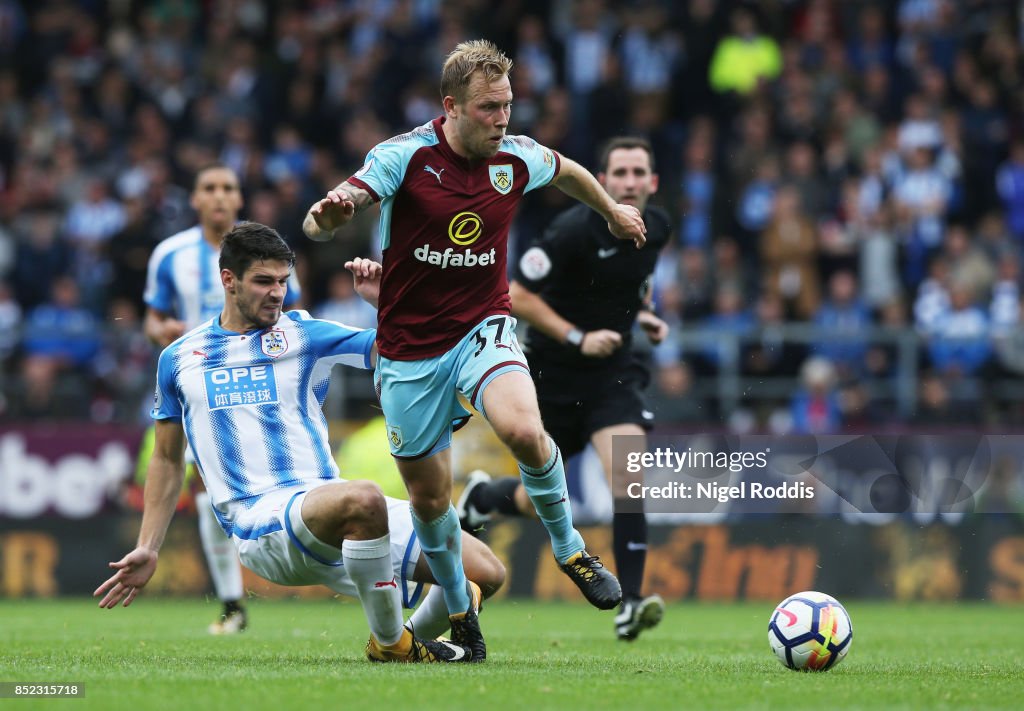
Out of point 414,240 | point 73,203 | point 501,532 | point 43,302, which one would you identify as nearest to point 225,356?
point 414,240

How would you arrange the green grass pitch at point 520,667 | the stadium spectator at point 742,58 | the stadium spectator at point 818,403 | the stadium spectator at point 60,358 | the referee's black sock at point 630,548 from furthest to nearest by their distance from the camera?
the stadium spectator at point 742,58
the stadium spectator at point 60,358
the stadium spectator at point 818,403
the referee's black sock at point 630,548
the green grass pitch at point 520,667

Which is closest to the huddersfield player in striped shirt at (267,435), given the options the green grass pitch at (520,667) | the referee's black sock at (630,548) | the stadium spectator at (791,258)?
the green grass pitch at (520,667)

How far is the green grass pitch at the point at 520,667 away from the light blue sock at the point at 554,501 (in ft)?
1.83

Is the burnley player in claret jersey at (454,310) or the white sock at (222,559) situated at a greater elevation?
the burnley player in claret jersey at (454,310)

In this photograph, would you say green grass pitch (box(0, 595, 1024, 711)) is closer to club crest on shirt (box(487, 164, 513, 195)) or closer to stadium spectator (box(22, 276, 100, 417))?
club crest on shirt (box(487, 164, 513, 195))

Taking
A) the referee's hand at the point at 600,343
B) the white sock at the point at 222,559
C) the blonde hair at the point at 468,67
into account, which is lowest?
the white sock at the point at 222,559

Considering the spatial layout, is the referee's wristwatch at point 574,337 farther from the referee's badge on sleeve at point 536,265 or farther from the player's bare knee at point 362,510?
the player's bare knee at point 362,510

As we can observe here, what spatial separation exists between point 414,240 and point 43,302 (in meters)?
11.0

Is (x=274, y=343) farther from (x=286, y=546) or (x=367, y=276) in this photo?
(x=286, y=546)

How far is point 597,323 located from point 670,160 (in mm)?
8131

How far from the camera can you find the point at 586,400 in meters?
9.62

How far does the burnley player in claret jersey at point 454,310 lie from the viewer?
7.04 metres

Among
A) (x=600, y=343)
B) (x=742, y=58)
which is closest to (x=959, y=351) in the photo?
(x=742, y=58)

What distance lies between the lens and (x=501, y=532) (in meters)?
14.1
